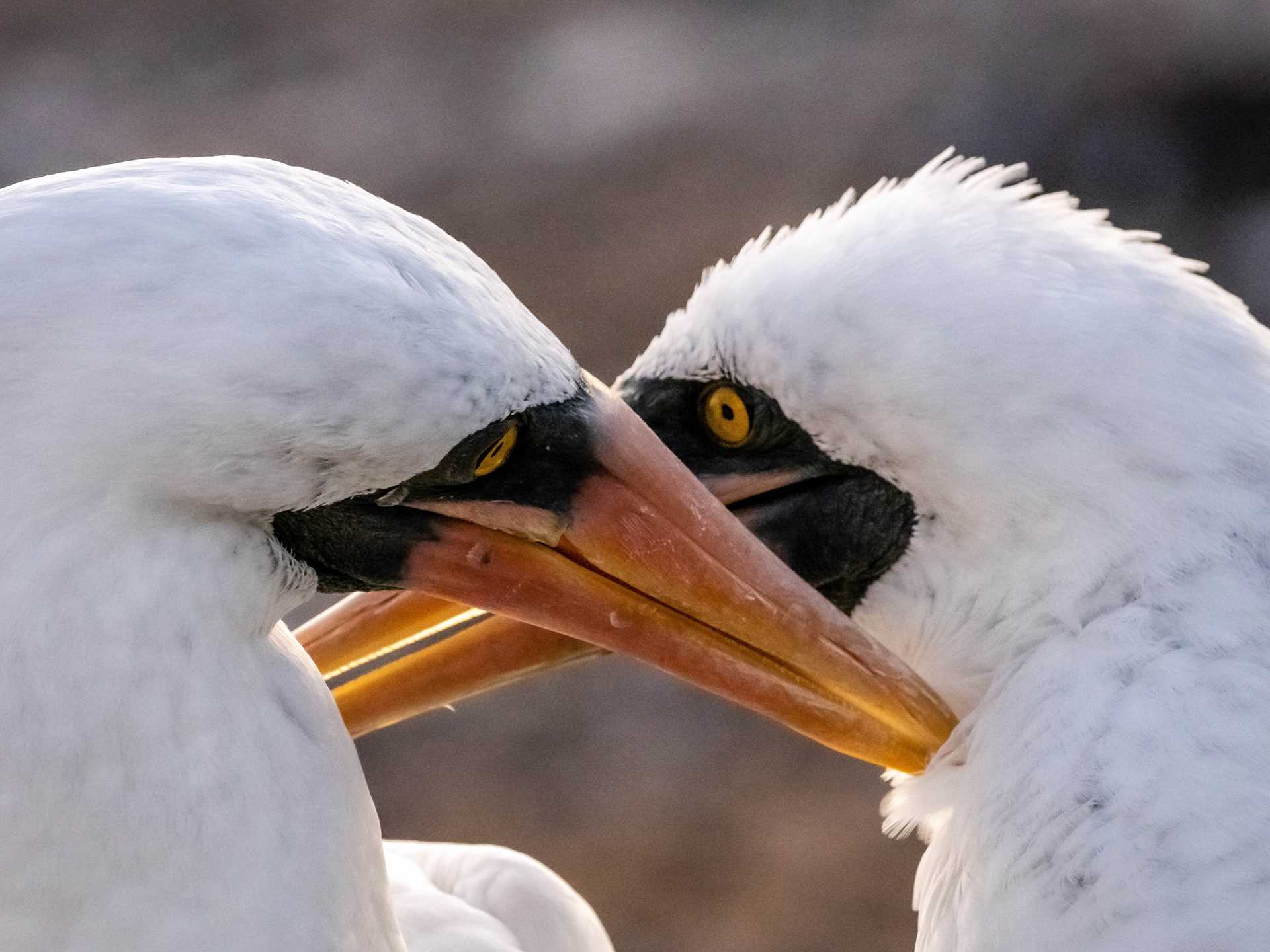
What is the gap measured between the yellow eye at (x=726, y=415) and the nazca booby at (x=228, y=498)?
446 mm

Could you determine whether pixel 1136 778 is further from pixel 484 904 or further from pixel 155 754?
pixel 484 904

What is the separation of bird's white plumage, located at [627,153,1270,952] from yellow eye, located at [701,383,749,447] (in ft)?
0.20

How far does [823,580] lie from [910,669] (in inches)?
11.1

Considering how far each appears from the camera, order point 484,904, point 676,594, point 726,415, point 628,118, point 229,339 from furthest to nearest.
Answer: point 628,118
point 484,904
point 726,415
point 676,594
point 229,339

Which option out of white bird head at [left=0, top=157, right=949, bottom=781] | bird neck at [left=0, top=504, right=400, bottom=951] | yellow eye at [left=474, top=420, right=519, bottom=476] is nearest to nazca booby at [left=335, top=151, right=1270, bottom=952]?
white bird head at [left=0, top=157, right=949, bottom=781]

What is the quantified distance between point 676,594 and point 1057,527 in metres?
0.47

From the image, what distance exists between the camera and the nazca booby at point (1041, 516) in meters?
1.65

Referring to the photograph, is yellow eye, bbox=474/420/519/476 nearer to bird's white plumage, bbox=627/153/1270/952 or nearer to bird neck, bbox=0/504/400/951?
bird neck, bbox=0/504/400/951

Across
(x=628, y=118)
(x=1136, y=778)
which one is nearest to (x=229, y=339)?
(x=1136, y=778)

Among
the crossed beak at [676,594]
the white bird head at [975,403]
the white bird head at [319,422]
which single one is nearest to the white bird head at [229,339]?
the white bird head at [319,422]

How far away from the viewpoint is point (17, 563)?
4.30 feet

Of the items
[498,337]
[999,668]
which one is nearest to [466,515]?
[498,337]

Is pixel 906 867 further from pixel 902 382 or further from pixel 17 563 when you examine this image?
pixel 17 563

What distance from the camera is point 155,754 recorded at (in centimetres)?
138
